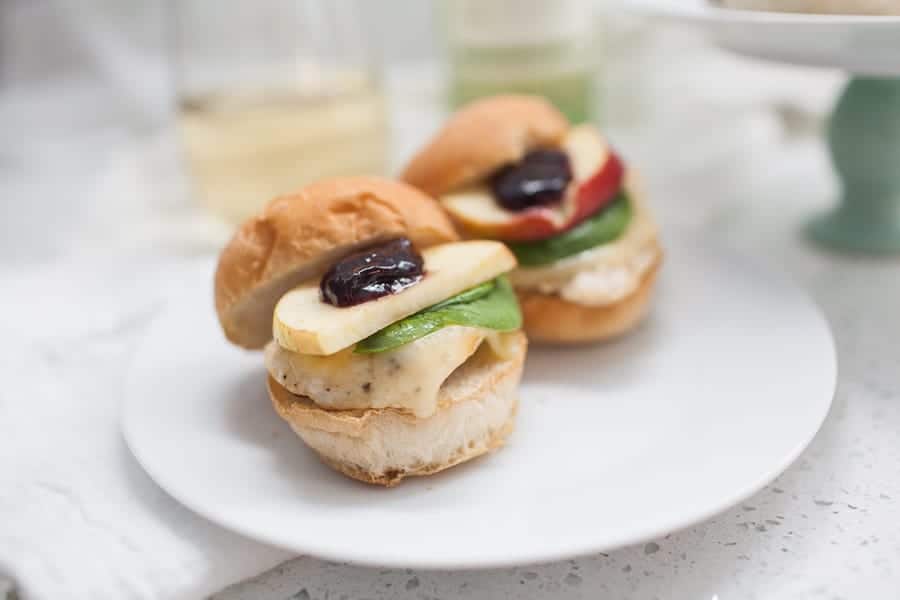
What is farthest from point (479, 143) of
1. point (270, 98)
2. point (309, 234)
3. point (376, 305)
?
point (270, 98)

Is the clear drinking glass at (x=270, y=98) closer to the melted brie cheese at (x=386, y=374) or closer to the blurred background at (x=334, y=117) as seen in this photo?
the blurred background at (x=334, y=117)

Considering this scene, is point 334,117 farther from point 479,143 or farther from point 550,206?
point 550,206

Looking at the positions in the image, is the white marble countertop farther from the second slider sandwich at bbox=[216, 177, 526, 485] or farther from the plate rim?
the plate rim

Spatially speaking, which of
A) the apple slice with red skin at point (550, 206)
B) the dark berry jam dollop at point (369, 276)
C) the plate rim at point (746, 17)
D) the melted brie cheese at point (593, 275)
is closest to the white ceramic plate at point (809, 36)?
the plate rim at point (746, 17)

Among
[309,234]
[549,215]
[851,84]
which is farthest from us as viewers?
[851,84]

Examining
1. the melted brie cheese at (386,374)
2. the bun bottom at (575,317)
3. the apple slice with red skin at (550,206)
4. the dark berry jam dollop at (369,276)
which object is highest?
the dark berry jam dollop at (369,276)

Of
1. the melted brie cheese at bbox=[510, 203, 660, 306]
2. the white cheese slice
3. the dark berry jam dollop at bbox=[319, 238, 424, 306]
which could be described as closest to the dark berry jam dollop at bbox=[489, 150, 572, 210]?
the melted brie cheese at bbox=[510, 203, 660, 306]
